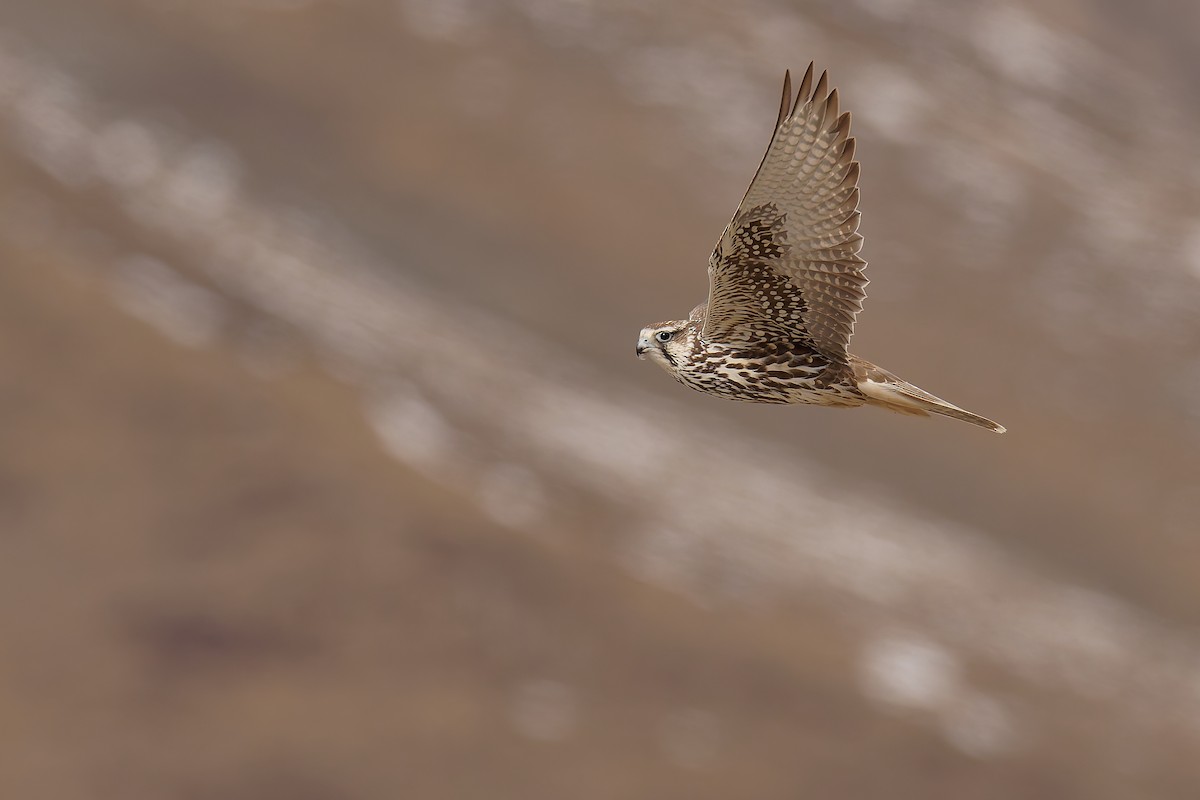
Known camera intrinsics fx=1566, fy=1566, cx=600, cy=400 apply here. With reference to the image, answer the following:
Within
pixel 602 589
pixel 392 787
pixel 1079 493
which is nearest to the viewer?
pixel 392 787

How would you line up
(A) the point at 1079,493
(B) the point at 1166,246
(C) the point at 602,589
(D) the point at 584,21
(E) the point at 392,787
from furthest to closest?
(D) the point at 584,21
(B) the point at 1166,246
(A) the point at 1079,493
(C) the point at 602,589
(E) the point at 392,787

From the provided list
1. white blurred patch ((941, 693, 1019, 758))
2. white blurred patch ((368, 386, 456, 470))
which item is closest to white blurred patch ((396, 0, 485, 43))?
white blurred patch ((368, 386, 456, 470))

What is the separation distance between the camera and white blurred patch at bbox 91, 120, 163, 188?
149 feet

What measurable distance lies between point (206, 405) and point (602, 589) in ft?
36.2

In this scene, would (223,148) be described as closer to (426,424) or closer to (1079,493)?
(426,424)

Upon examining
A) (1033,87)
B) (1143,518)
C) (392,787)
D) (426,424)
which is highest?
(1033,87)

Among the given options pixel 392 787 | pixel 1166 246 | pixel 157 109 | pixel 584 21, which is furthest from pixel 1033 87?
pixel 392 787

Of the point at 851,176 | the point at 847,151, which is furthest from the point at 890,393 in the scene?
the point at 847,151

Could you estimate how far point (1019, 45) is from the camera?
5138 cm

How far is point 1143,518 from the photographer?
3931 cm

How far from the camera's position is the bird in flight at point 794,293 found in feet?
24.3

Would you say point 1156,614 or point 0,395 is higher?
point 1156,614

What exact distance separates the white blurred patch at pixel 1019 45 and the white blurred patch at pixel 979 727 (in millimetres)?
22669

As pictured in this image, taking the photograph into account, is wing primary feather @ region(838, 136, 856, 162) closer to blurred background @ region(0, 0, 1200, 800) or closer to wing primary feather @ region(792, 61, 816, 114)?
wing primary feather @ region(792, 61, 816, 114)
